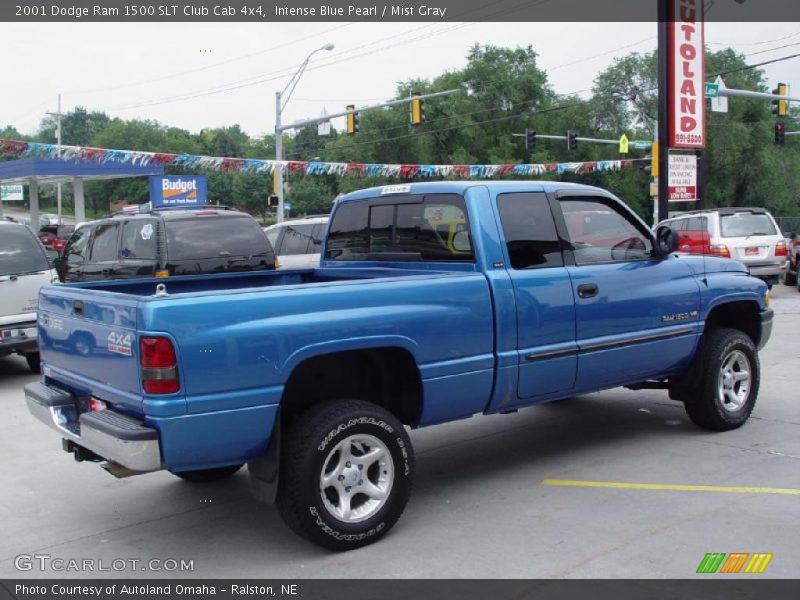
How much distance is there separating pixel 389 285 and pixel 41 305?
90.5 inches

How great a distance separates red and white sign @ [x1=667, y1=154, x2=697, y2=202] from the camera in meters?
17.8

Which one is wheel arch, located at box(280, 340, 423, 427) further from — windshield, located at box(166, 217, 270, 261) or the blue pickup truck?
windshield, located at box(166, 217, 270, 261)

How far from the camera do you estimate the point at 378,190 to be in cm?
632

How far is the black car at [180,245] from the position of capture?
987 centimetres

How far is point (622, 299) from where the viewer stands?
5977mm

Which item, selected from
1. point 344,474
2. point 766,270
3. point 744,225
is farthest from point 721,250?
point 344,474

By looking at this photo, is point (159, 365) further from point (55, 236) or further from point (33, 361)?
point (55, 236)

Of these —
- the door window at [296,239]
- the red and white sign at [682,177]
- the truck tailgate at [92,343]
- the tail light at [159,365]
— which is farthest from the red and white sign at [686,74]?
the tail light at [159,365]

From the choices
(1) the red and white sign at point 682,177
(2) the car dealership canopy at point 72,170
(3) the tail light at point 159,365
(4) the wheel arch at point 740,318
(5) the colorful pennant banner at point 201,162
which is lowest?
(4) the wheel arch at point 740,318

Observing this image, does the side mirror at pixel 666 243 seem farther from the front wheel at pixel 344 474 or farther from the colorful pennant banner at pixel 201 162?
the colorful pennant banner at pixel 201 162

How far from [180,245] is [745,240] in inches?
469

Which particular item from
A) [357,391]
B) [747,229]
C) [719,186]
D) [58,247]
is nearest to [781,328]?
[747,229]

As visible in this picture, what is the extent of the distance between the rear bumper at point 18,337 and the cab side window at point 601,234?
21.9 ft

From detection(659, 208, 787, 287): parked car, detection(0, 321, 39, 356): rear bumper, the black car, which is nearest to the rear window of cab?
the black car
